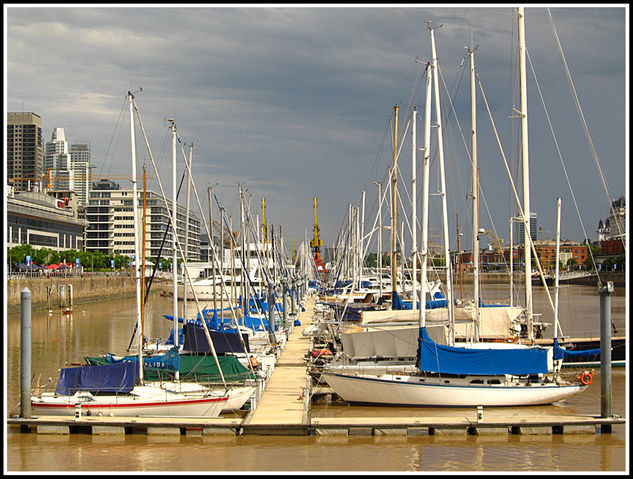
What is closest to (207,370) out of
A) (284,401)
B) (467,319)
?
(284,401)

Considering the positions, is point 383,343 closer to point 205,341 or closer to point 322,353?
point 322,353

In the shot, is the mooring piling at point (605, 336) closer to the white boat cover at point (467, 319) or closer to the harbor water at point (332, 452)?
the harbor water at point (332, 452)

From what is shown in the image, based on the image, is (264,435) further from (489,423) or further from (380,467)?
(489,423)

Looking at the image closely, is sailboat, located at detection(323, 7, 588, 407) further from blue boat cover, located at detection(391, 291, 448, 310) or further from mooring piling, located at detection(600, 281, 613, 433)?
blue boat cover, located at detection(391, 291, 448, 310)

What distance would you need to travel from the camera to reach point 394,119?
5297cm

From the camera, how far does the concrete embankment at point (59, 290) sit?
80.3m

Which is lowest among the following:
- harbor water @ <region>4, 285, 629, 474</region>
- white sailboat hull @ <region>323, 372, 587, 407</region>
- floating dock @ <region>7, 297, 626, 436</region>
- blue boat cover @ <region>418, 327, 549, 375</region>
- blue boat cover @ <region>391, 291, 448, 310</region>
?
harbor water @ <region>4, 285, 629, 474</region>

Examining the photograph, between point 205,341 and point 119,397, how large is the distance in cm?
763

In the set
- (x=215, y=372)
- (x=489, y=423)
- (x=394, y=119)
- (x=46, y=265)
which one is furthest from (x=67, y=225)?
(x=489, y=423)

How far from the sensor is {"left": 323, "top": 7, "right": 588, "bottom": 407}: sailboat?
29000 millimetres

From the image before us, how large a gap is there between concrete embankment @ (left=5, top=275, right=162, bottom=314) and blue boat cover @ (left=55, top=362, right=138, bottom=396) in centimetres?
5072

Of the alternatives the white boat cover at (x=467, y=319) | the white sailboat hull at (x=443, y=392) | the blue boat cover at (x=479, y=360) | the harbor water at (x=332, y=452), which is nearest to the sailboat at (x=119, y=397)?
the harbor water at (x=332, y=452)

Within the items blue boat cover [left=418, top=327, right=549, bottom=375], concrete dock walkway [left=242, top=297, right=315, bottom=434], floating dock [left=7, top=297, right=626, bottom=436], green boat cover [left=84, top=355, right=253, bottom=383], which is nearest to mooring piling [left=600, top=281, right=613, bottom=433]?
floating dock [left=7, top=297, right=626, bottom=436]

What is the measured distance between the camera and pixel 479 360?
29125mm
